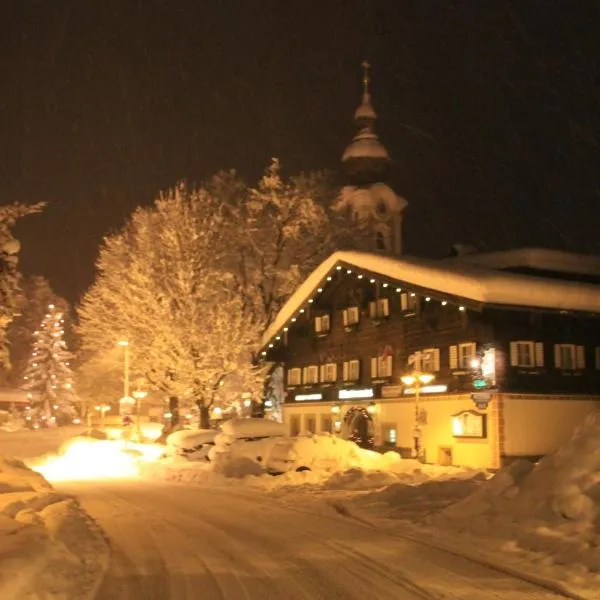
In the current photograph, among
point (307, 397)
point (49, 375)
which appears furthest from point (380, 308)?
point (49, 375)

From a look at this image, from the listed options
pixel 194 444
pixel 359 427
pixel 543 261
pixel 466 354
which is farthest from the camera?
pixel 359 427

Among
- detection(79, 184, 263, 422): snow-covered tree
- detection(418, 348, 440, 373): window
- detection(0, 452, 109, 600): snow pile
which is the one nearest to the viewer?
detection(0, 452, 109, 600): snow pile

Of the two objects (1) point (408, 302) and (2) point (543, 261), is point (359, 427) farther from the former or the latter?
(2) point (543, 261)

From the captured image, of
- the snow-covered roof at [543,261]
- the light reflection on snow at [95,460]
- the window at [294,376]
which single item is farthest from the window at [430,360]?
the light reflection on snow at [95,460]

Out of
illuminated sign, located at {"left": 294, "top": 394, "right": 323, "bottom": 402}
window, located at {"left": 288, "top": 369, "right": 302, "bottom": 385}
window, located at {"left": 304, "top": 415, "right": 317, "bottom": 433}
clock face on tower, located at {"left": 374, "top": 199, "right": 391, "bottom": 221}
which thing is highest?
clock face on tower, located at {"left": 374, "top": 199, "right": 391, "bottom": 221}

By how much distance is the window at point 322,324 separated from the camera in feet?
154

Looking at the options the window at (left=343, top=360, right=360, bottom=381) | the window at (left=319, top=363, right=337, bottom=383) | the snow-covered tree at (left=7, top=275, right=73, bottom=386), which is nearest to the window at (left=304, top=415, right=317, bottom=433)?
the window at (left=319, top=363, right=337, bottom=383)

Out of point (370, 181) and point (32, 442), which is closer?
point (32, 442)

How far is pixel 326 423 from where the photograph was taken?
154 feet

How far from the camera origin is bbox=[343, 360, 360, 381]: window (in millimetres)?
43875

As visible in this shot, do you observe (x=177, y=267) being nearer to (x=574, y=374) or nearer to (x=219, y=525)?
(x=574, y=374)

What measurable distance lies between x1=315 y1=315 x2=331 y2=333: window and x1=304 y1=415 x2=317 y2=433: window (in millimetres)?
4918

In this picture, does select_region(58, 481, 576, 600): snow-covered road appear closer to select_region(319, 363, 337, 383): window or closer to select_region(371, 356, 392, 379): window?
select_region(371, 356, 392, 379): window

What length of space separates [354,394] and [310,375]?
17.0 ft
